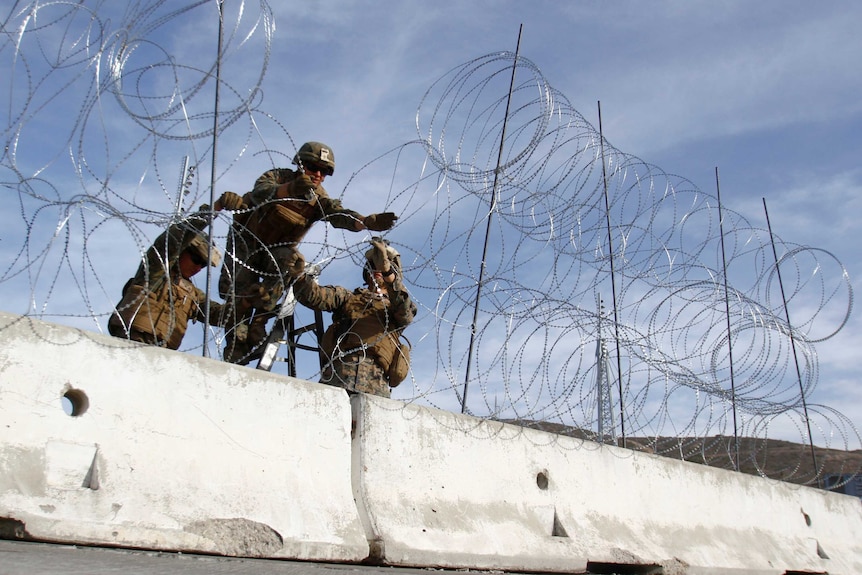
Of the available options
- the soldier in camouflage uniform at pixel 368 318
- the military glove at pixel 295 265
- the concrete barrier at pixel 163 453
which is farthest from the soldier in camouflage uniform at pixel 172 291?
the concrete barrier at pixel 163 453

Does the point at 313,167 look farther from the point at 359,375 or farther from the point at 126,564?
the point at 126,564

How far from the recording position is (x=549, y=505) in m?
5.64

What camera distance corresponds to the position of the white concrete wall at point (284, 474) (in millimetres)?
3617

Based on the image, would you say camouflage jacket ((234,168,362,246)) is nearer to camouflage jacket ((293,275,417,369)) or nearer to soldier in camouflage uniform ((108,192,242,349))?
soldier in camouflage uniform ((108,192,242,349))

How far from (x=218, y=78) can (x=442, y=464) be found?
7.77 feet

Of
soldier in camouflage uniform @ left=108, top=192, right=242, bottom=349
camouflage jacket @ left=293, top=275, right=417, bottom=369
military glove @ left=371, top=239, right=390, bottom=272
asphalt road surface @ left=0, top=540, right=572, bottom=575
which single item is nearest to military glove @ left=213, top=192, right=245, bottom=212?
soldier in camouflage uniform @ left=108, top=192, right=242, bottom=349

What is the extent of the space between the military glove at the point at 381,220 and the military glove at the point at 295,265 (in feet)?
1.55

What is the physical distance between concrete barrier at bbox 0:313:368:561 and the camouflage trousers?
1.20 metres

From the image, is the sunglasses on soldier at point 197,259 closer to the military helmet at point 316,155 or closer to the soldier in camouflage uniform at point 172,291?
the soldier in camouflage uniform at point 172,291

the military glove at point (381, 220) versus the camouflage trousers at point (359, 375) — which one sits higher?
the military glove at point (381, 220)

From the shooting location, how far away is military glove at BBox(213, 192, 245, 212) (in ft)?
18.9

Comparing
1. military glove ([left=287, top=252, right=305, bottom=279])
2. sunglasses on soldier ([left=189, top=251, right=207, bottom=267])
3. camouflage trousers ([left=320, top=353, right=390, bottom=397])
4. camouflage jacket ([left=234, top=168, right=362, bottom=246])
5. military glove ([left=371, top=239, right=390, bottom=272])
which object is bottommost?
camouflage trousers ([left=320, top=353, right=390, bottom=397])

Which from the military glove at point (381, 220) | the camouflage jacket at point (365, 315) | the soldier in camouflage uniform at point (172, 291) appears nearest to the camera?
the soldier in camouflage uniform at point (172, 291)

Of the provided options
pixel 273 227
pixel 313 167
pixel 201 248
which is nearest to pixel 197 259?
pixel 201 248
